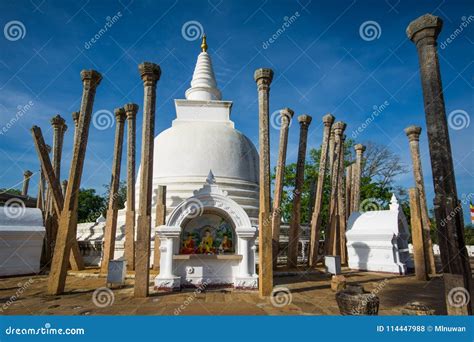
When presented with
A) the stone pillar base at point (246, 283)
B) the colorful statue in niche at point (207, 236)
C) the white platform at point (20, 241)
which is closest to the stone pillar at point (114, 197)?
the white platform at point (20, 241)

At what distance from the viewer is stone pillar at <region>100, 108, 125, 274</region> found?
40.0ft

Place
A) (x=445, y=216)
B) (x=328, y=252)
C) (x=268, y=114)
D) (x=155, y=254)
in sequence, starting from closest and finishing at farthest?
(x=445, y=216) < (x=268, y=114) < (x=155, y=254) < (x=328, y=252)

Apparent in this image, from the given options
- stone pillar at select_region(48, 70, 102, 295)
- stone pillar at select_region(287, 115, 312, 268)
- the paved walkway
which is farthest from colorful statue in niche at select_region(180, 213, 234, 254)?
stone pillar at select_region(287, 115, 312, 268)

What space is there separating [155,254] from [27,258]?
5584mm

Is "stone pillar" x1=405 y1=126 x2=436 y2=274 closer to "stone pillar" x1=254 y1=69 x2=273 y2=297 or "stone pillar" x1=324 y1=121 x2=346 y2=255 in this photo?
"stone pillar" x1=324 y1=121 x2=346 y2=255

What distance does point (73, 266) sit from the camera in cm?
1266

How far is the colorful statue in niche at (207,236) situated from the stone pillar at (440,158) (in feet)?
20.6

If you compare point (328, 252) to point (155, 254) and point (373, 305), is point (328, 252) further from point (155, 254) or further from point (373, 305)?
point (373, 305)

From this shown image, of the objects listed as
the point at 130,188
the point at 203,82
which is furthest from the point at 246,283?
the point at 203,82

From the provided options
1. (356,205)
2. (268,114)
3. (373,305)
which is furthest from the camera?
(356,205)

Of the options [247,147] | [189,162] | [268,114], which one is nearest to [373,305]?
[268,114]

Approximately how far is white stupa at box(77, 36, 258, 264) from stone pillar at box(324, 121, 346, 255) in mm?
3408

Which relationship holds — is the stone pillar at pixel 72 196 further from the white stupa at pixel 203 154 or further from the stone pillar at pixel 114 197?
the white stupa at pixel 203 154

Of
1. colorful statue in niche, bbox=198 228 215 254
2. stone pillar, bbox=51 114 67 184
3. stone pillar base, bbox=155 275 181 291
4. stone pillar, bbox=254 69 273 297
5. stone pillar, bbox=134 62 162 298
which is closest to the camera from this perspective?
stone pillar, bbox=134 62 162 298
